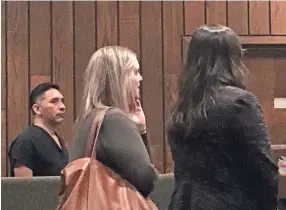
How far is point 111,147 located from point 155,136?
324 cm

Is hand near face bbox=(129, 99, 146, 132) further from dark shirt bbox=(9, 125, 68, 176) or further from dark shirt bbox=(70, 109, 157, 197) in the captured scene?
dark shirt bbox=(9, 125, 68, 176)

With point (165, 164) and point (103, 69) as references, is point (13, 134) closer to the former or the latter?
point (165, 164)

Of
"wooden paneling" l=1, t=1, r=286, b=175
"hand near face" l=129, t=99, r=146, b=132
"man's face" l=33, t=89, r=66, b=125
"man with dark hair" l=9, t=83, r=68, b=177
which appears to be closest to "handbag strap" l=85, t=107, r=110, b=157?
"hand near face" l=129, t=99, r=146, b=132

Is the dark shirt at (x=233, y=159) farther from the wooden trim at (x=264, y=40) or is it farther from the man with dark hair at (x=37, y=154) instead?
the wooden trim at (x=264, y=40)

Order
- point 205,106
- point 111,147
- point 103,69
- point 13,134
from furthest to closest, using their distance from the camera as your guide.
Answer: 1. point 13,134
2. point 103,69
3. point 111,147
4. point 205,106

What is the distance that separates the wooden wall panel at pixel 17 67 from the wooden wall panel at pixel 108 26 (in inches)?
23.4

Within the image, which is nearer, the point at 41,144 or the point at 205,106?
the point at 205,106

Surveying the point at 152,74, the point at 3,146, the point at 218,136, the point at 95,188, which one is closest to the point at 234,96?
the point at 218,136

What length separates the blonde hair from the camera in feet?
6.97

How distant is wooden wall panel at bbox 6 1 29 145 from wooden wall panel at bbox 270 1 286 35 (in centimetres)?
201

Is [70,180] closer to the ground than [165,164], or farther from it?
farther from it

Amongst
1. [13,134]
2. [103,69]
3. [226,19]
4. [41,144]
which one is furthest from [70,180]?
[226,19]

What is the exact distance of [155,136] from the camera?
5.24 metres

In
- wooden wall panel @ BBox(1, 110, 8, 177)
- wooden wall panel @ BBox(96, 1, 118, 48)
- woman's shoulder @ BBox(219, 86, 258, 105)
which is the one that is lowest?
wooden wall panel @ BBox(1, 110, 8, 177)
